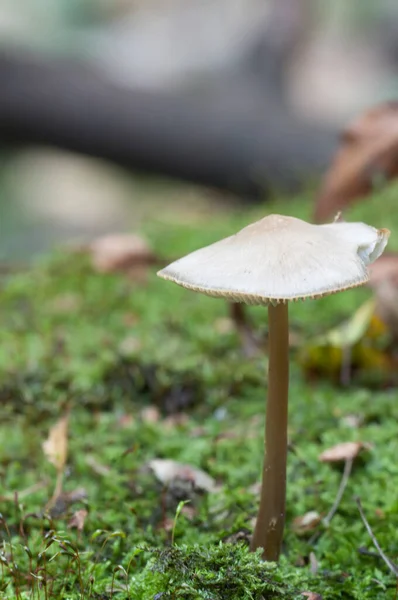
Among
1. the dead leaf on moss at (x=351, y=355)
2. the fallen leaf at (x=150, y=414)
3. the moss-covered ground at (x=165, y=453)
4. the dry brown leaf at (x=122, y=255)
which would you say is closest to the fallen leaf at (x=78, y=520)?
the moss-covered ground at (x=165, y=453)

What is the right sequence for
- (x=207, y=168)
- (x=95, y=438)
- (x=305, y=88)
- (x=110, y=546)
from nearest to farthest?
(x=110, y=546), (x=95, y=438), (x=207, y=168), (x=305, y=88)

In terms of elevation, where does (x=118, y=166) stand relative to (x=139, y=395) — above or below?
below

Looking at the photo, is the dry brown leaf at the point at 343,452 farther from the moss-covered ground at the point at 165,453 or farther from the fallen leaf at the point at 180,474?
the fallen leaf at the point at 180,474

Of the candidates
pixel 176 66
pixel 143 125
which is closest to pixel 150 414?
pixel 143 125

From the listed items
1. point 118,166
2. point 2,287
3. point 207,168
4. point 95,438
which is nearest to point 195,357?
point 95,438

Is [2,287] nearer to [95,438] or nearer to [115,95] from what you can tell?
[95,438]

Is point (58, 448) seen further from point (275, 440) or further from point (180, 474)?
point (275, 440)
